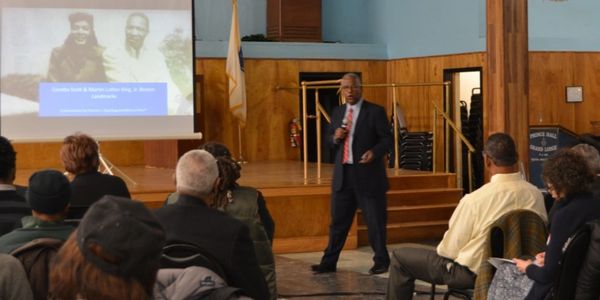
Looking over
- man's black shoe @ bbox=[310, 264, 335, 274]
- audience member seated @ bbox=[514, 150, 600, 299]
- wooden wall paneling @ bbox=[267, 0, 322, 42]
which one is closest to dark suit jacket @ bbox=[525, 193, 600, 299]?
audience member seated @ bbox=[514, 150, 600, 299]

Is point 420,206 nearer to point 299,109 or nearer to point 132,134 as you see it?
point 132,134

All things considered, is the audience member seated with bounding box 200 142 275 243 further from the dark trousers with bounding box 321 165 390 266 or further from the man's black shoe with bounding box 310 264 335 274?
the man's black shoe with bounding box 310 264 335 274

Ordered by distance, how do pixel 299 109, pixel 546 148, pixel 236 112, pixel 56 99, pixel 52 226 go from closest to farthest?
pixel 52 226 → pixel 56 99 → pixel 546 148 → pixel 236 112 → pixel 299 109

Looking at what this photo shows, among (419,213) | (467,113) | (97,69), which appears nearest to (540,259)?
(419,213)

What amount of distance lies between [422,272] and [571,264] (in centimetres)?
112

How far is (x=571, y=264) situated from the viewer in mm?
3945

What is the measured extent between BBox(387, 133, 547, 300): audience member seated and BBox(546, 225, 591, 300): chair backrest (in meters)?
0.74

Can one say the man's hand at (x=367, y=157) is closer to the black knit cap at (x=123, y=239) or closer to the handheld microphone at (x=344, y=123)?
the handheld microphone at (x=344, y=123)

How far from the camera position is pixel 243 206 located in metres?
4.66

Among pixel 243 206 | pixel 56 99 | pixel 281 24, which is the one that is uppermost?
pixel 281 24

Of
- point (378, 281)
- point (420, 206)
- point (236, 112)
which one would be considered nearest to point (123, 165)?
point (236, 112)

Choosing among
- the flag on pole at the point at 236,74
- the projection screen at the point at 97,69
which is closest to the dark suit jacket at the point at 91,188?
the projection screen at the point at 97,69

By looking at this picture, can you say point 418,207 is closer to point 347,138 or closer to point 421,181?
point 421,181

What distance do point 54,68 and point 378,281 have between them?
160 inches
